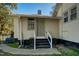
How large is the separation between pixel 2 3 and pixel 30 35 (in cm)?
137

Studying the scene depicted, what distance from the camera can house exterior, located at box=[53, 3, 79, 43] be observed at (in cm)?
697

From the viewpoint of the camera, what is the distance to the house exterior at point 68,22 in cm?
697

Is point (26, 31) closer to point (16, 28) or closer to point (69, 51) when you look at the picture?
point (16, 28)

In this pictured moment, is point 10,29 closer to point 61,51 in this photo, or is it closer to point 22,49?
point 22,49

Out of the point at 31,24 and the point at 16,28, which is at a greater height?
the point at 31,24

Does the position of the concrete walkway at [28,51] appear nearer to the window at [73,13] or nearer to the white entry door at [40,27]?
the white entry door at [40,27]

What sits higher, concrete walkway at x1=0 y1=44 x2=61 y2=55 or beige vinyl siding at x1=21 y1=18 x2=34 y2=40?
beige vinyl siding at x1=21 y1=18 x2=34 y2=40

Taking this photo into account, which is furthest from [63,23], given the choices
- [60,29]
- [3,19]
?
[3,19]

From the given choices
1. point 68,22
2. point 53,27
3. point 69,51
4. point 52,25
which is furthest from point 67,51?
point 68,22

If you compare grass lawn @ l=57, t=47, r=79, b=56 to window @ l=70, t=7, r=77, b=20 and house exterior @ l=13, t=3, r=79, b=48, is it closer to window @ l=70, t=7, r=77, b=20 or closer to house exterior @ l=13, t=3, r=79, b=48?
house exterior @ l=13, t=3, r=79, b=48

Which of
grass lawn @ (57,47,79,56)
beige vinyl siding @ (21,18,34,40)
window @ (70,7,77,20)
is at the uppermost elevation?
window @ (70,7,77,20)

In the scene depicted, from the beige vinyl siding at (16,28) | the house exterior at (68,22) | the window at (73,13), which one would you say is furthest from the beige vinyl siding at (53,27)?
the beige vinyl siding at (16,28)

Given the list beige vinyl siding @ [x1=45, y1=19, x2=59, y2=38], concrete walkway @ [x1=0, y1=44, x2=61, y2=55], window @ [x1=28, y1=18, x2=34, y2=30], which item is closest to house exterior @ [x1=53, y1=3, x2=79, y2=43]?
beige vinyl siding @ [x1=45, y1=19, x2=59, y2=38]

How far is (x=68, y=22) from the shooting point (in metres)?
7.29
